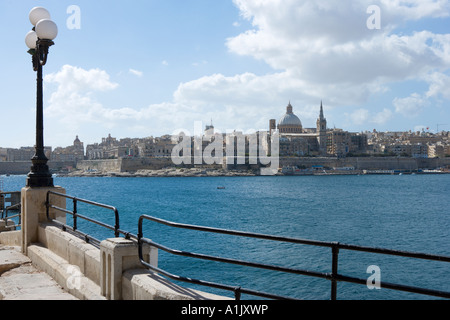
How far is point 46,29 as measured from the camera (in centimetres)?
627

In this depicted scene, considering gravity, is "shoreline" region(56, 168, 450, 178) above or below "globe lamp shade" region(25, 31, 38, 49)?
below

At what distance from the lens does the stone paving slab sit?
4.10m

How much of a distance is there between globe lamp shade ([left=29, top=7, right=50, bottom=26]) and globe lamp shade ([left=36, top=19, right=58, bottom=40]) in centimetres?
44

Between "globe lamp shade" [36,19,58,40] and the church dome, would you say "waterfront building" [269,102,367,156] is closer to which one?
the church dome

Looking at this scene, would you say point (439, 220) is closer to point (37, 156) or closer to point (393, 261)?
point (393, 261)

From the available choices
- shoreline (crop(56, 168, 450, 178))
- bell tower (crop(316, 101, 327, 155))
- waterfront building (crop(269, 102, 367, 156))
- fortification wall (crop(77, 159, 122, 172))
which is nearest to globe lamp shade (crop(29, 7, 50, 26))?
shoreline (crop(56, 168, 450, 178))

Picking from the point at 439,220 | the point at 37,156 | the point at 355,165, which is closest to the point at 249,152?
the point at 355,165

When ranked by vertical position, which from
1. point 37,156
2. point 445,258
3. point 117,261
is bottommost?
point 117,261

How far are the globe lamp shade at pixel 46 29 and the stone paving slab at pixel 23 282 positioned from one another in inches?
123

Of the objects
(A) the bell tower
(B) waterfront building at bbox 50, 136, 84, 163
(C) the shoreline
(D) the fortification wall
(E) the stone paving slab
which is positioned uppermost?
(A) the bell tower

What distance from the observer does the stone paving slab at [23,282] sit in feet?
13.4

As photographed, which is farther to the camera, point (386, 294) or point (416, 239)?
point (416, 239)

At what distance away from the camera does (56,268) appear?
4.72m
